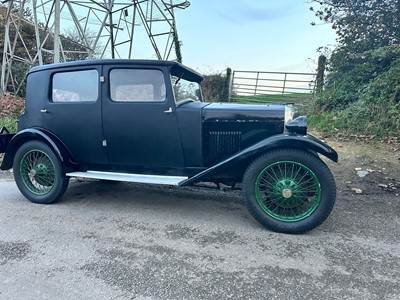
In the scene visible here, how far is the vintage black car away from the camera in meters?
3.06

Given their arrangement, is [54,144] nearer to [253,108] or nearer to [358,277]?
[253,108]

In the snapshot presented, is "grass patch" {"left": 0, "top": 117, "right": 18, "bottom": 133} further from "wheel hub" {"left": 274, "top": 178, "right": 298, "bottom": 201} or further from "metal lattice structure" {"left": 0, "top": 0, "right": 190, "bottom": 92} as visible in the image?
"wheel hub" {"left": 274, "top": 178, "right": 298, "bottom": 201}

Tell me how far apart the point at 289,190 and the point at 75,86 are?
284cm

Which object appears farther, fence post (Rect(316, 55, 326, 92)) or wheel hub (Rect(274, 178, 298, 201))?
fence post (Rect(316, 55, 326, 92))

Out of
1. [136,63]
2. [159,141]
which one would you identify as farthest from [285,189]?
[136,63]

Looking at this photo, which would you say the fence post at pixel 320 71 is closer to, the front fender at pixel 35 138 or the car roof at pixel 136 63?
the car roof at pixel 136 63

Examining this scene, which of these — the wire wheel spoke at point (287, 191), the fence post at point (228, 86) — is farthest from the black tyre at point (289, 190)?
the fence post at point (228, 86)

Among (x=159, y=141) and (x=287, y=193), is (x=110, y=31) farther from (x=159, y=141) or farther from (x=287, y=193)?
(x=287, y=193)

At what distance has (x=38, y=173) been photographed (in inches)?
152

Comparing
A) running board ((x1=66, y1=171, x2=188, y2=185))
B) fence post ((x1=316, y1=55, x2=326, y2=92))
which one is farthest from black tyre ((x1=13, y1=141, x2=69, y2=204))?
fence post ((x1=316, y1=55, x2=326, y2=92))

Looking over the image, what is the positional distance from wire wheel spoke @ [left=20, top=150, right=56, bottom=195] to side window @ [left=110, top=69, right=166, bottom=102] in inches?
48.8

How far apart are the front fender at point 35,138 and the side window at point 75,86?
0.48m

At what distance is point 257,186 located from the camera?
3.10m

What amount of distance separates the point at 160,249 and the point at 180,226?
52 centimetres
